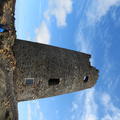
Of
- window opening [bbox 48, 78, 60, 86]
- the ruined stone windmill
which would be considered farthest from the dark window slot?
window opening [bbox 48, 78, 60, 86]

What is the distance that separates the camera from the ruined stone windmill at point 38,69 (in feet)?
39.9

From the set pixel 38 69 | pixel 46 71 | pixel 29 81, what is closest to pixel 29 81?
pixel 29 81

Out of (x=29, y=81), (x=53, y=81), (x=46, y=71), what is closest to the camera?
(x=29, y=81)

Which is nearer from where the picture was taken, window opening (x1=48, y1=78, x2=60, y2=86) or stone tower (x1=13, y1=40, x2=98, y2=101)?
stone tower (x1=13, y1=40, x2=98, y2=101)

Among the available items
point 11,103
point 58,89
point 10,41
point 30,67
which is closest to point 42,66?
point 30,67

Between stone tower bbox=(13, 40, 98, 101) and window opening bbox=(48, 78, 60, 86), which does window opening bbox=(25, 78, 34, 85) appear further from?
window opening bbox=(48, 78, 60, 86)

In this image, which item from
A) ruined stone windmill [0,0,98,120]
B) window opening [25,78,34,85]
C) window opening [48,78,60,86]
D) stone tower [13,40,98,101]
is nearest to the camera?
ruined stone windmill [0,0,98,120]

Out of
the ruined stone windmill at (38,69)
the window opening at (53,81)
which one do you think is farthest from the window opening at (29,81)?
the window opening at (53,81)

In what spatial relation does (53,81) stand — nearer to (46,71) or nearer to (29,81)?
(46,71)

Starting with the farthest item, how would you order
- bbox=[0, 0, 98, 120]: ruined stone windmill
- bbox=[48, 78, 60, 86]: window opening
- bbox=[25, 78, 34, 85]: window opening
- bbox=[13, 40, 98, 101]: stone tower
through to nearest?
bbox=[48, 78, 60, 86]: window opening → bbox=[25, 78, 34, 85]: window opening → bbox=[13, 40, 98, 101]: stone tower → bbox=[0, 0, 98, 120]: ruined stone windmill

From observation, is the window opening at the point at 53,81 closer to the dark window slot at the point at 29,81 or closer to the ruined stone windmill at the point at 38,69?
the ruined stone windmill at the point at 38,69

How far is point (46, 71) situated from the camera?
51.2ft

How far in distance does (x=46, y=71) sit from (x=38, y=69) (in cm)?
56

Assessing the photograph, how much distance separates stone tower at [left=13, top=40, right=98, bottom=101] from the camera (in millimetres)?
14828
